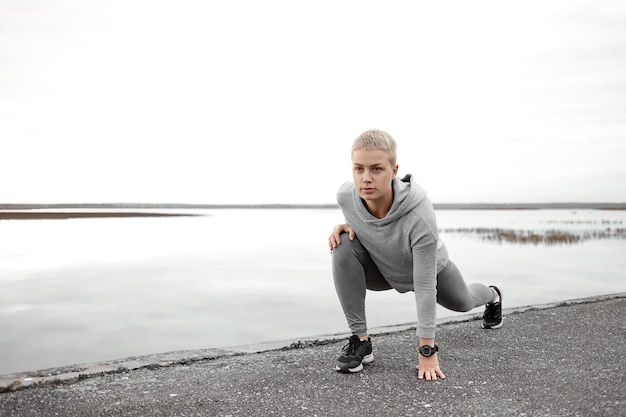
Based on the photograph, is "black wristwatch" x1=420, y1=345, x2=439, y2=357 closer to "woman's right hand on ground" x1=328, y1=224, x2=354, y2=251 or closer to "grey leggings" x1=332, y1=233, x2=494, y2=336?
"grey leggings" x1=332, y1=233, x2=494, y2=336

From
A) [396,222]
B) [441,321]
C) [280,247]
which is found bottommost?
[280,247]

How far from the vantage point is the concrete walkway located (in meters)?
2.94

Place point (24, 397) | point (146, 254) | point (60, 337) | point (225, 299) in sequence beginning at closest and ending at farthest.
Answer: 1. point (24, 397)
2. point (60, 337)
3. point (225, 299)
4. point (146, 254)

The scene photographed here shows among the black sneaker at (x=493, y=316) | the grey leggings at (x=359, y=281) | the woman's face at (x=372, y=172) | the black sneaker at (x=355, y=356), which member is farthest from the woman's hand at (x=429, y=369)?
the black sneaker at (x=493, y=316)

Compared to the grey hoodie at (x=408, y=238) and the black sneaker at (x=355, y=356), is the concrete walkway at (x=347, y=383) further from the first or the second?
the grey hoodie at (x=408, y=238)

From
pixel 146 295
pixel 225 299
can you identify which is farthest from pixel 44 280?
pixel 225 299

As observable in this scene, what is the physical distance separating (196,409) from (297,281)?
937 cm

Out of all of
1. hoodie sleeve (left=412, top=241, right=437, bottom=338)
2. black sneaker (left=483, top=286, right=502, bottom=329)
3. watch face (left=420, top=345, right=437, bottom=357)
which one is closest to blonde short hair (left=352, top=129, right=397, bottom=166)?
hoodie sleeve (left=412, top=241, right=437, bottom=338)

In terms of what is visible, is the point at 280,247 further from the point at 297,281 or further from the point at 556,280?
the point at 556,280

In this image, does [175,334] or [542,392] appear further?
[175,334]

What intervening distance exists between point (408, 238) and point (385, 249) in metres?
0.19

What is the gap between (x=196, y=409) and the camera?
2.93m

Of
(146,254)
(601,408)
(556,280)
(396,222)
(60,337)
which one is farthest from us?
(146,254)

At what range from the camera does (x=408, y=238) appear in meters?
3.48
